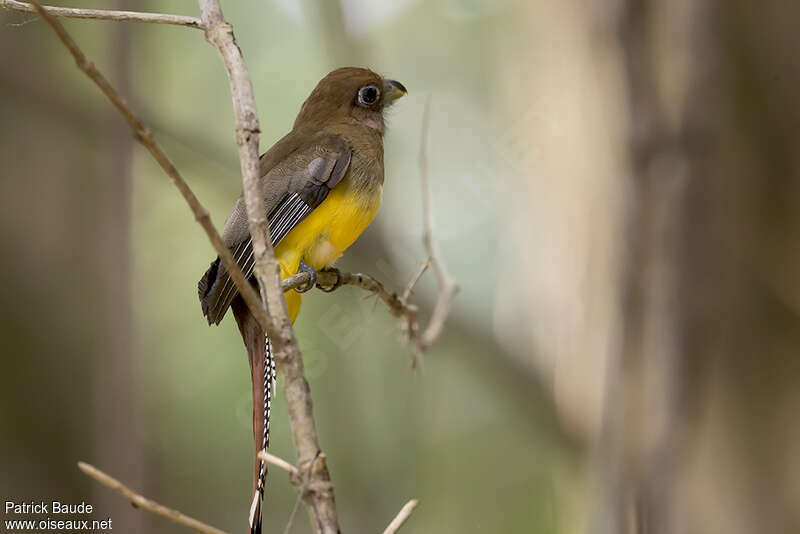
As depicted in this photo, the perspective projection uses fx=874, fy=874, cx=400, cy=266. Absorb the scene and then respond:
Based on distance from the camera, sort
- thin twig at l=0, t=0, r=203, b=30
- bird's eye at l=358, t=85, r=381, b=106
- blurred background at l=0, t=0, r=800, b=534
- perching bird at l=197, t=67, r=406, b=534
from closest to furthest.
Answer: thin twig at l=0, t=0, r=203, b=30 → perching bird at l=197, t=67, r=406, b=534 → bird's eye at l=358, t=85, r=381, b=106 → blurred background at l=0, t=0, r=800, b=534

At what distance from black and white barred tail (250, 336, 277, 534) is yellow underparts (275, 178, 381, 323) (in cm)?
74

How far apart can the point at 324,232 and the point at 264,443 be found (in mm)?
987

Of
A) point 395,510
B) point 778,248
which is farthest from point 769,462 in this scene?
point 395,510

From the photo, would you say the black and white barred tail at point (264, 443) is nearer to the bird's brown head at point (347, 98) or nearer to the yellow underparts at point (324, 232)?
the yellow underparts at point (324, 232)

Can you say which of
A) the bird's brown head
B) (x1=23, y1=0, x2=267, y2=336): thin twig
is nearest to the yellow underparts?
the bird's brown head

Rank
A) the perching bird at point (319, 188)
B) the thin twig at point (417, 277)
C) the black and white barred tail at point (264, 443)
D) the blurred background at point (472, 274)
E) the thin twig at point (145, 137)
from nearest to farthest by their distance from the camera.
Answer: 1. the thin twig at point (145, 137)
2. the black and white barred tail at point (264, 443)
3. the thin twig at point (417, 277)
4. the perching bird at point (319, 188)
5. the blurred background at point (472, 274)

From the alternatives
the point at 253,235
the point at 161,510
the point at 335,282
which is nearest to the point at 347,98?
the point at 335,282

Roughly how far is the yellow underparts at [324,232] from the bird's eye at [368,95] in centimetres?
44

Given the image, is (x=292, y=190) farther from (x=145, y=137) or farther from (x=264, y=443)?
(x=145, y=137)

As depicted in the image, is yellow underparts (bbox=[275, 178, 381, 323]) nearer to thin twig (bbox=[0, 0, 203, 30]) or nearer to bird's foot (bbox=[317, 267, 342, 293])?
bird's foot (bbox=[317, 267, 342, 293])

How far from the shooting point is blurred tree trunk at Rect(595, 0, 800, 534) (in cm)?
260

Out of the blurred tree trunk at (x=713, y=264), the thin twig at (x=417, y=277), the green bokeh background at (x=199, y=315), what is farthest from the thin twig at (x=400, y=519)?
the green bokeh background at (x=199, y=315)

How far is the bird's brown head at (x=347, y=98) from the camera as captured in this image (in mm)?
2699

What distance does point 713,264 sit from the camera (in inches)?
124
